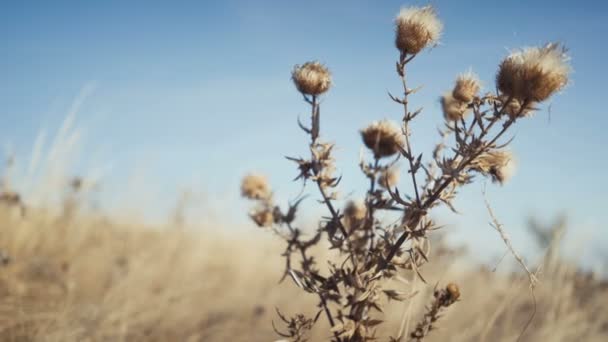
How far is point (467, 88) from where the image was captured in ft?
4.65

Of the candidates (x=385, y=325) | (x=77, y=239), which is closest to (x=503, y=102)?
(x=385, y=325)

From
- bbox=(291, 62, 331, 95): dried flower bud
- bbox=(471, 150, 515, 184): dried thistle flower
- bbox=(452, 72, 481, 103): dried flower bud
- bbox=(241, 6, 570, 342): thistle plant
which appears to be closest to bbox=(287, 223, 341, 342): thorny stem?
bbox=(241, 6, 570, 342): thistle plant

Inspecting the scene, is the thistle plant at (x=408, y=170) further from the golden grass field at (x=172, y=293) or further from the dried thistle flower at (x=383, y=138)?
the golden grass field at (x=172, y=293)

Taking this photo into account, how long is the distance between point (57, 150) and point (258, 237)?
117 inches

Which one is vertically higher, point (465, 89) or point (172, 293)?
point (172, 293)

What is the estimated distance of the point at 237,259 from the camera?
18.3ft

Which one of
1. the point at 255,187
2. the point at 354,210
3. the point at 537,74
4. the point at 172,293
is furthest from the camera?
the point at 172,293

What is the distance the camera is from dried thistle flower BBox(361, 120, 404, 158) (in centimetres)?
158

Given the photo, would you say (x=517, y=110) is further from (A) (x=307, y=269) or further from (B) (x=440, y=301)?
(A) (x=307, y=269)

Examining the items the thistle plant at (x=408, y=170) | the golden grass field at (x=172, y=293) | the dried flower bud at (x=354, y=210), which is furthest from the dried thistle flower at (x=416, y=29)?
the golden grass field at (x=172, y=293)

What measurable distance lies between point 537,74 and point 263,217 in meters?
1.15

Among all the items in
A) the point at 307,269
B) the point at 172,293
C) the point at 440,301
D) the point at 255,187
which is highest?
the point at 172,293

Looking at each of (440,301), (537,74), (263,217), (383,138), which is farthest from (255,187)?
(537,74)

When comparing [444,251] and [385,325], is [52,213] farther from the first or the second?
[444,251]
